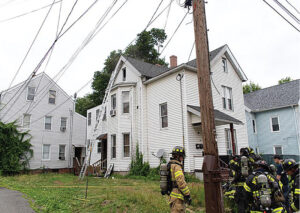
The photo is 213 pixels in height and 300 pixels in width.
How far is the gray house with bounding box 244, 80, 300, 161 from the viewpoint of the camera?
21828 millimetres

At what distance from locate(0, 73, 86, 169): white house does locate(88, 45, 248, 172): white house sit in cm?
910

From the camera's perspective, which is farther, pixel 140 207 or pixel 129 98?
pixel 129 98

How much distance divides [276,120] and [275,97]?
261 cm

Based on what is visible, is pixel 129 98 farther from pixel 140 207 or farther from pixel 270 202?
pixel 270 202

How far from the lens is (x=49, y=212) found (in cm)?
693

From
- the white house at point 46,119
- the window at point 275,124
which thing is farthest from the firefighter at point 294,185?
the white house at point 46,119

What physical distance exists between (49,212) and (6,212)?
1.31 meters

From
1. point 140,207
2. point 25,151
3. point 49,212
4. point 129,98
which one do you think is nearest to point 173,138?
point 129,98

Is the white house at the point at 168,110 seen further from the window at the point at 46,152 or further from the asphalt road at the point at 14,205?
the window at the point at 46,152

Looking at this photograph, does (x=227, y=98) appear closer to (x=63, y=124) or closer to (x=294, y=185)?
(x=294, y=185)

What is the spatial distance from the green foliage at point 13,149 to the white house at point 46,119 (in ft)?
3.02

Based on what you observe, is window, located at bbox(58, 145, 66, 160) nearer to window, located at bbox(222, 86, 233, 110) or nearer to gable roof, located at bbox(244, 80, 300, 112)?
window, located at bbox(222, 86, 233, 110)

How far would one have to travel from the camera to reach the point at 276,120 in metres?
23.5

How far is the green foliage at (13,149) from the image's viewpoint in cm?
2045
